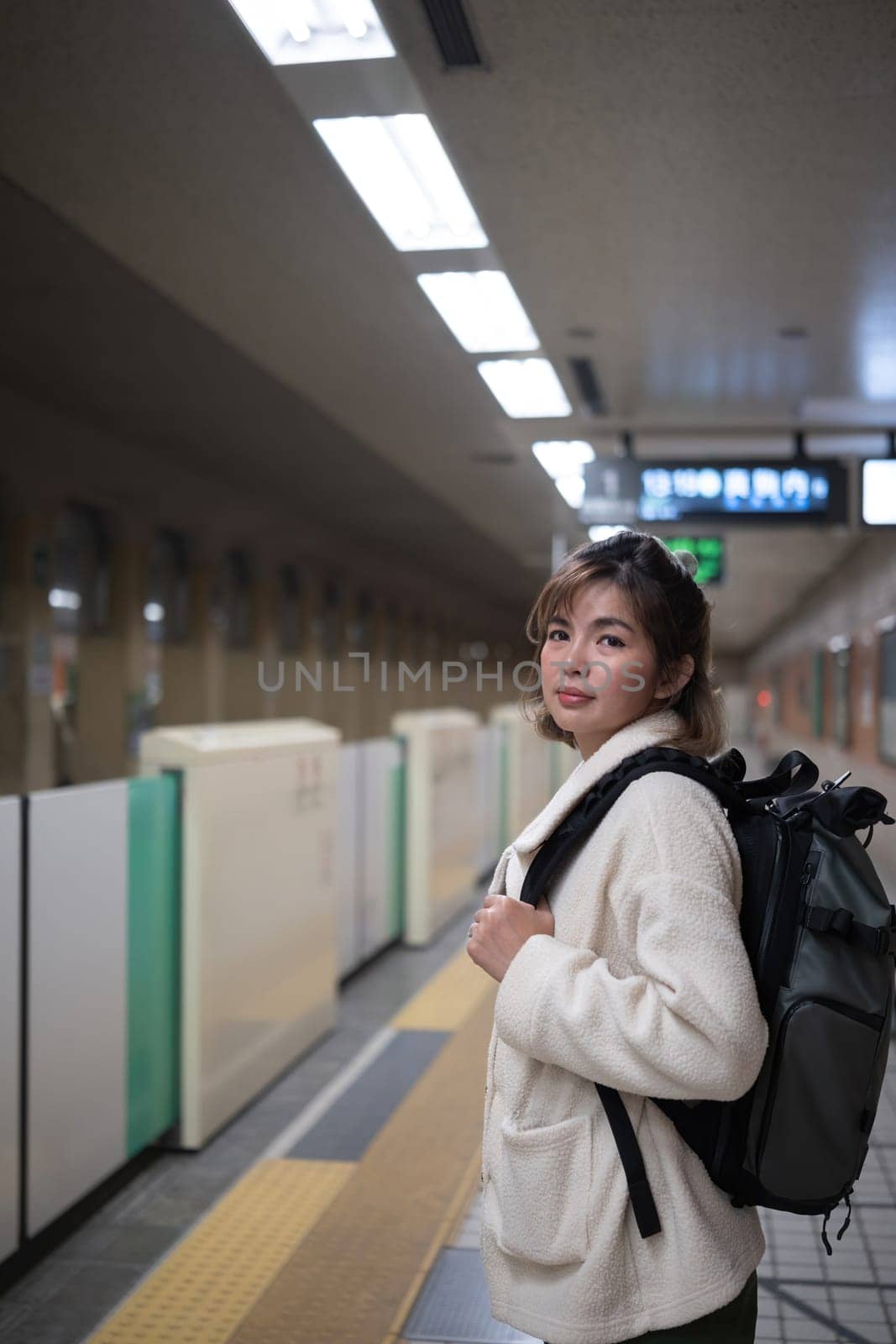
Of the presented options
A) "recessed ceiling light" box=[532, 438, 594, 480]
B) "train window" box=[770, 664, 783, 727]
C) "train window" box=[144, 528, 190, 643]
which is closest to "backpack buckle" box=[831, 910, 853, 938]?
"recessed ceiling light" box=[532, 438, 594, 480]

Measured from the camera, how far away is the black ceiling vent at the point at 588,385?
6.39m

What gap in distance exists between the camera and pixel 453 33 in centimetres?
309

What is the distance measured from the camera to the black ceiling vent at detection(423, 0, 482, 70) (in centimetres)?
295

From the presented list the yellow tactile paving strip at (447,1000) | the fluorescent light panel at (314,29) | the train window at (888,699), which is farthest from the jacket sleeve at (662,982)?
the train window at (888,699)

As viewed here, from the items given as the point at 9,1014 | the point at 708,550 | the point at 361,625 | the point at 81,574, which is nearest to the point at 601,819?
the point at 9,1014

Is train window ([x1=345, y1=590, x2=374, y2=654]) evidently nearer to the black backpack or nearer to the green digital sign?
the green digital sign

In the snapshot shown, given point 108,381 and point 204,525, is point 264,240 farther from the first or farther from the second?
point 204,525

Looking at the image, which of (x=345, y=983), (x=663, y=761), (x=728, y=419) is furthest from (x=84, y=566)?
(x=663, y=761)

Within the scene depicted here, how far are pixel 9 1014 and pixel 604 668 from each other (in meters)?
2.29

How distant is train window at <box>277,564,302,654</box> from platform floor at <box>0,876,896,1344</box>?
29.6 ft

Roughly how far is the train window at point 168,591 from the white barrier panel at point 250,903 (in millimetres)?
4874

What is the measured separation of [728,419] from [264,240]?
3.75m

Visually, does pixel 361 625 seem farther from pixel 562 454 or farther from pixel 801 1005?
pixel 801 1005

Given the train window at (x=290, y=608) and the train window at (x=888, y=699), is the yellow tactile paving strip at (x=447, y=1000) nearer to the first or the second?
the train window at (x=888, y=699)
